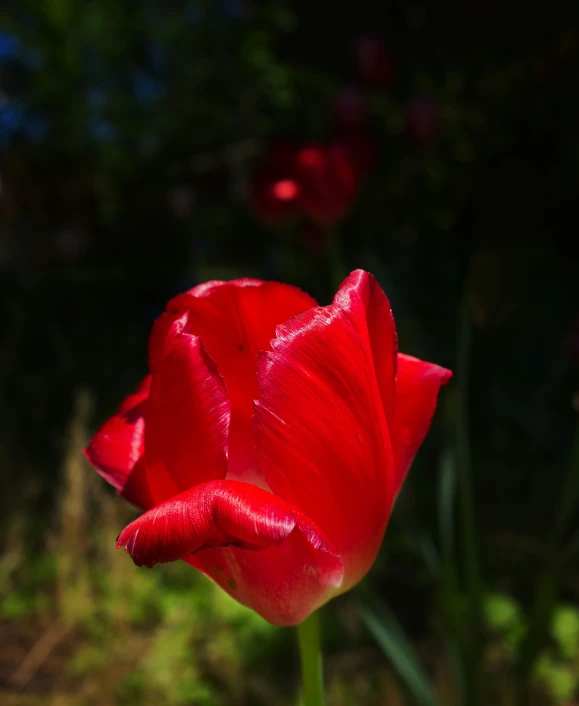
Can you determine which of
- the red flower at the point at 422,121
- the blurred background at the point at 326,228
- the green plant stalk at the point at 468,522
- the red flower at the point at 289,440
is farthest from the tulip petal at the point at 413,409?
the red flower at the point at 422,121

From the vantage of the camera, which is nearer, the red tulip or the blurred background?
the red tulip

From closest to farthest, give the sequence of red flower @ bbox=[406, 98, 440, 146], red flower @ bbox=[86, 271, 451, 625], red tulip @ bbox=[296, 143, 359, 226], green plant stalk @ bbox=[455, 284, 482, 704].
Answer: red flower @ bbox=[86, 271, 451, 625] < green plant stalk @ bbox=[455, 284, 482, 704] < red tulip @ bbox=[296, 143, 359, 226] < red flower @ bbox=[406, 98, 440, 146]

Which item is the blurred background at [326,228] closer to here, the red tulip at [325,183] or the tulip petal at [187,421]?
the red tulip at [325,183]

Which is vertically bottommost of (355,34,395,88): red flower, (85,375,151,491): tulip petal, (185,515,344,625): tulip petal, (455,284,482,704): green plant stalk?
(455,284,482,704): green plant stalk

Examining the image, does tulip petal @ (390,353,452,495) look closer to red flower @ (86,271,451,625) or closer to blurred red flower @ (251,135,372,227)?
red flower @ (86,271,451,625)

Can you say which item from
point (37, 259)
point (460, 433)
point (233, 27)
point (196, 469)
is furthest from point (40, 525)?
point (196, 469)

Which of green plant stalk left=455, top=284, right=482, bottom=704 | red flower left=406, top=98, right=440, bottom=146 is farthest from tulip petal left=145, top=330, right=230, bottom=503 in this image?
red flower left=406, top=98, right=440, bottom=146
